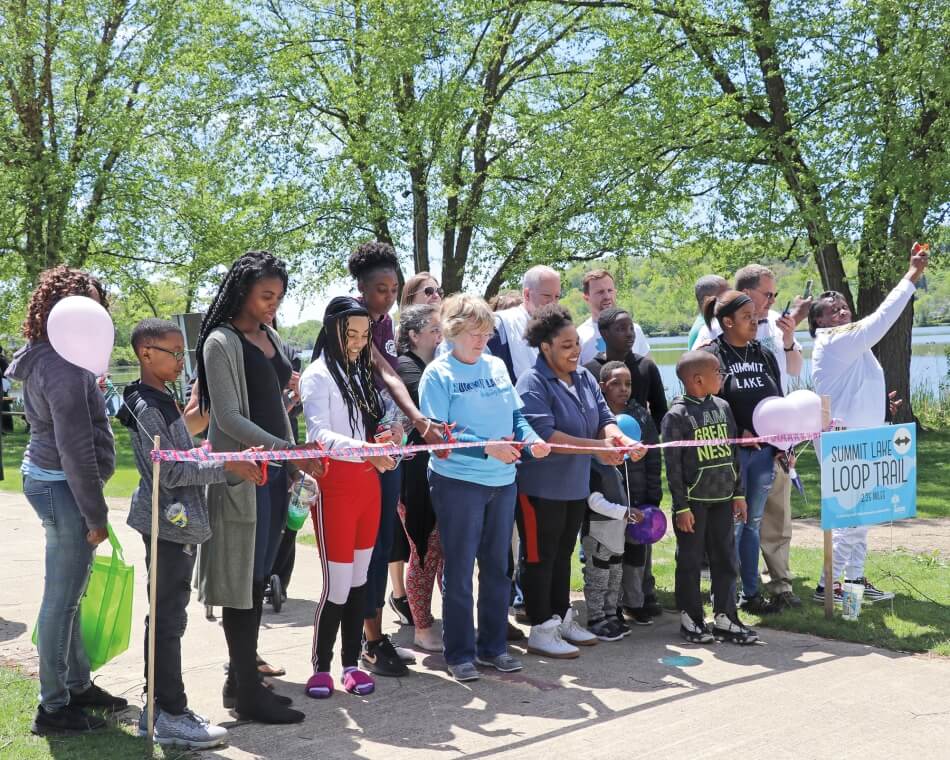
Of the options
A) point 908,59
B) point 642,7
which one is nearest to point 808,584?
point 908,59

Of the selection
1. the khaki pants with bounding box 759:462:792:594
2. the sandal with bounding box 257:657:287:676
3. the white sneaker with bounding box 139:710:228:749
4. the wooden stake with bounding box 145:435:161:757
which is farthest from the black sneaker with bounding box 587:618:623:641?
the wooden stake with bounding box 145:435:161:757

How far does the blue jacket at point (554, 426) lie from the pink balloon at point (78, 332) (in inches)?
91.2

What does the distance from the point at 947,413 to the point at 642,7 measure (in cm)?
1081

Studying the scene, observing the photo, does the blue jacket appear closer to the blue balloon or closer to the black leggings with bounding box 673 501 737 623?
the blue balloon

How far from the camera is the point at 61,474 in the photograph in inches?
170

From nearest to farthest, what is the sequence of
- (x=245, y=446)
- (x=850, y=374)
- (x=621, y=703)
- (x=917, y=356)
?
(x=245, y=446) < (x=621, y=703) < (x=850, y=374) < (x=917, y=356)

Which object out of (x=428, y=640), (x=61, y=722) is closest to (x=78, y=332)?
(x=61, y=722)

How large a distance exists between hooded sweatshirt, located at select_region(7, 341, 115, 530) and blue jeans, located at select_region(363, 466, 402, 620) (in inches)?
54.8

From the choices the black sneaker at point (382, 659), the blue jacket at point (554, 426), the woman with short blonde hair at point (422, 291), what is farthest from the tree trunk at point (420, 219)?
the black sneaker at point (382, 659)

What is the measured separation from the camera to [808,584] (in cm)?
725

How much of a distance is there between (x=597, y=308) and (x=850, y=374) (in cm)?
182

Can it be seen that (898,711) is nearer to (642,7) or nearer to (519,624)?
(519,624)

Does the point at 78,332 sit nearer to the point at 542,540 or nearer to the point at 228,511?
the point at 228,511

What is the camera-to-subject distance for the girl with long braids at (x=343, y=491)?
4.83 meters
